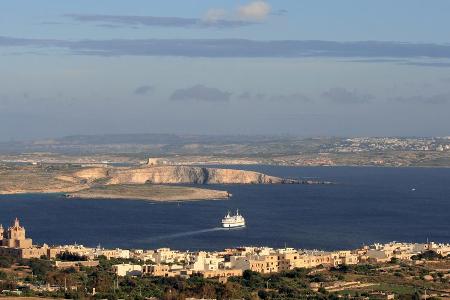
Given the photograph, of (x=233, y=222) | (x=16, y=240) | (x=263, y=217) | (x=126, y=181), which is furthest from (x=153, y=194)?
(x=16, y=240)

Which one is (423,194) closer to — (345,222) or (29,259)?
(345,222)

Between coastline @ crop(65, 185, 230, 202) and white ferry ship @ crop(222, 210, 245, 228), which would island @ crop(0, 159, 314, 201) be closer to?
coastline @ crop(65, 185, 230, 202)

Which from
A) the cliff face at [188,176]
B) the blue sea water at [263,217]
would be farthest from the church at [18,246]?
the cliff face at [188,176]

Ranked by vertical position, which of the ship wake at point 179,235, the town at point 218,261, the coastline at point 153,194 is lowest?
the coastline at point 153,194

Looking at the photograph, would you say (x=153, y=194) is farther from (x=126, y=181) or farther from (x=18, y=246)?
(x=18, y=246)

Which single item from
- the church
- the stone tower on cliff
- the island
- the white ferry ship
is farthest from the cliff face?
the stone tower on cliff

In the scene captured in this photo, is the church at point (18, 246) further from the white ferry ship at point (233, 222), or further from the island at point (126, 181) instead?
the island at point (126, 181)
